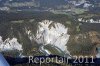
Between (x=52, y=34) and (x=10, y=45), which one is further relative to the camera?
(x=52, y=34)

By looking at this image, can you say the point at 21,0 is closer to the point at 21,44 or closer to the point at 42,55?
the point at 21,44

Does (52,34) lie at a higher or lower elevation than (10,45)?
higher

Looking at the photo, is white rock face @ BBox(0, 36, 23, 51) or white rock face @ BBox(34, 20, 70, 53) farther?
white rock face @ BBox(34, 20, 70, 53)

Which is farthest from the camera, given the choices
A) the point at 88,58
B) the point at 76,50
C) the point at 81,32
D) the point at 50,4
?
the point at 50,4

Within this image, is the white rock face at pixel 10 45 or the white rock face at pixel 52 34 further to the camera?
the white rock face at pixel 52 34

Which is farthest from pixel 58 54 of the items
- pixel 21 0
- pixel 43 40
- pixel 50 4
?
pixel 21 0
